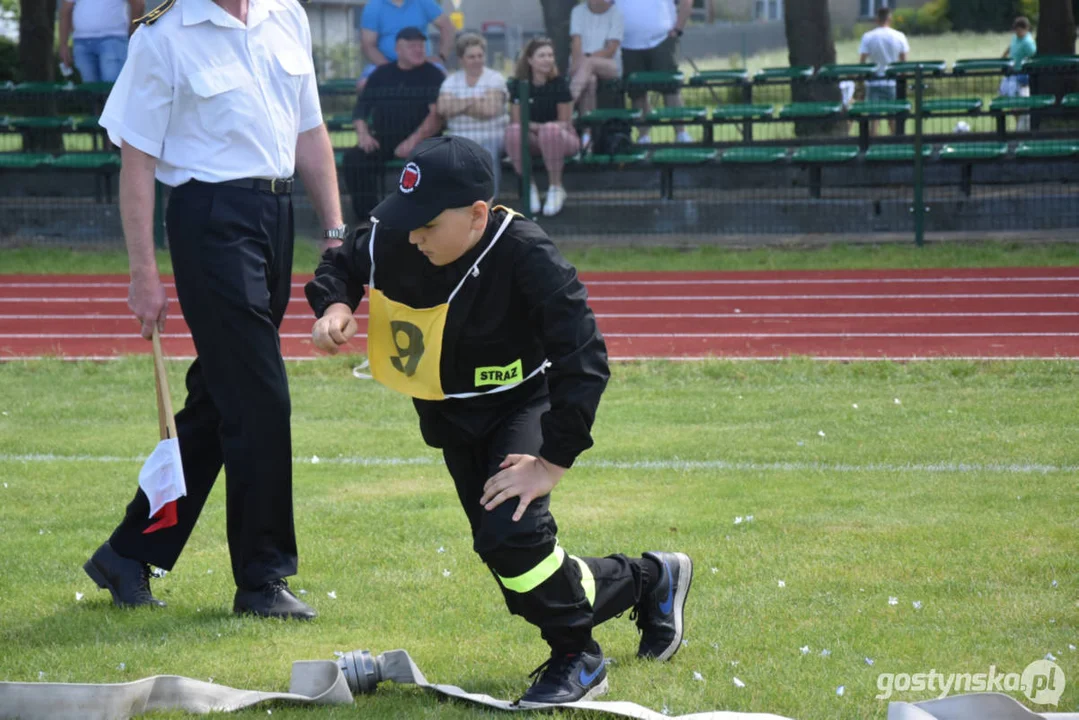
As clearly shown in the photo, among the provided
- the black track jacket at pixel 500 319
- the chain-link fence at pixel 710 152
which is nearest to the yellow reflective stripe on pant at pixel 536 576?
the black track jacket at pixel 500 319

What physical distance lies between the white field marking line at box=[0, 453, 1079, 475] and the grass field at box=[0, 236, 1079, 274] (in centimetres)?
Result: 735

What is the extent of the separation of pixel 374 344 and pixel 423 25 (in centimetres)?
1350

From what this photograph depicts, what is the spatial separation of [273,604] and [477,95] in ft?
37.6

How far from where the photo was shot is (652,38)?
17844mm

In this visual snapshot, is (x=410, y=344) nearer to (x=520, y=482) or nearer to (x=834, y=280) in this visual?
(x=520, y=482)

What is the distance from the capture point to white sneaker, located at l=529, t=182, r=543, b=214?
53.5 feet

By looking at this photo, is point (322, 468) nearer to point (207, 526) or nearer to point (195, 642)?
point (207, 526)

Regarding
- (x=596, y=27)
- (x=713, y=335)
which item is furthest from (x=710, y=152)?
(x=713, y=335)

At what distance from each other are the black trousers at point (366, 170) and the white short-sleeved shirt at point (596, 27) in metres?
2.81

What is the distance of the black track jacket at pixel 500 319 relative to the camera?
11.9 feet

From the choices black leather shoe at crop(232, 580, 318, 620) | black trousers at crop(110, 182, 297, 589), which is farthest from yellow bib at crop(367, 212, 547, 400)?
black leather shoe at crop(232, 580, 318, 620)

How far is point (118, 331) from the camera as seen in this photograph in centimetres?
1163

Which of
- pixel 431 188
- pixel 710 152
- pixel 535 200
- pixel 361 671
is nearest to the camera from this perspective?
pixel 431 188

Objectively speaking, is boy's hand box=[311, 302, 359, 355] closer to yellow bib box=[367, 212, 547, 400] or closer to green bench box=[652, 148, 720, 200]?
yellow bib box=[367, 212, 547, 400]
